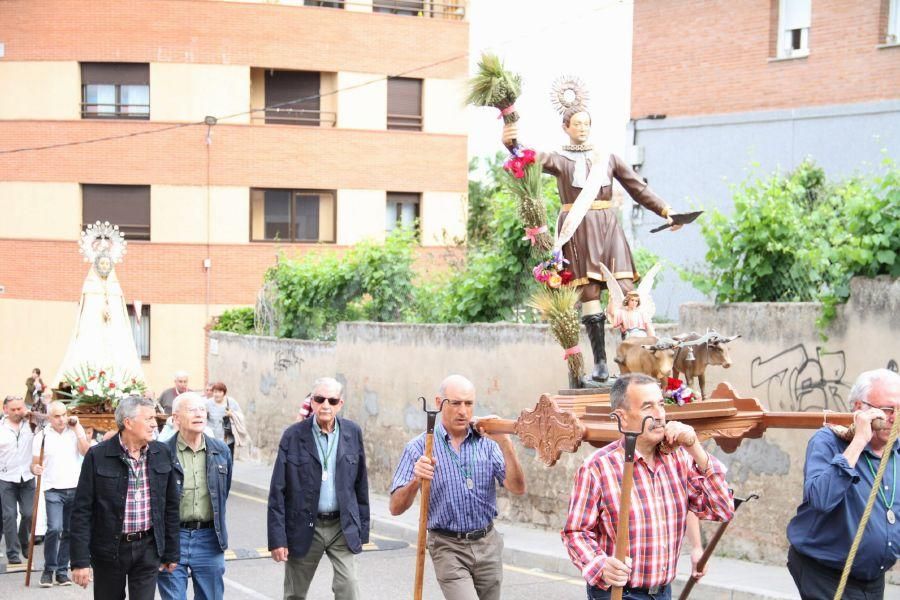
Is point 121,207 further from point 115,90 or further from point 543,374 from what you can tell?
point 543,374

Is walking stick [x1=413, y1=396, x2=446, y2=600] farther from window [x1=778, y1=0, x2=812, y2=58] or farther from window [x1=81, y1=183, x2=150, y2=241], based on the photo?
window [x1=81, y1=183, x2=150, y2=241]

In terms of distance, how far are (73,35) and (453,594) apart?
2919cm

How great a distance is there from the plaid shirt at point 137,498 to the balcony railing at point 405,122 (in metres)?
27.2

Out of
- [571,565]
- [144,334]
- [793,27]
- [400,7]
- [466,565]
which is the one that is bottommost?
[571,565]

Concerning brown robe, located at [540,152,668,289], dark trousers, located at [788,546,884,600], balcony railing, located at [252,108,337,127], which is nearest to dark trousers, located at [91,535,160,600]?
brown robe, located at [540,152,668,289]

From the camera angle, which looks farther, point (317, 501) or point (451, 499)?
point (317, 501)

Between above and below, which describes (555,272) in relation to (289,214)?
Answer: below

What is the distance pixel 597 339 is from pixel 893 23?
15242 millimetres

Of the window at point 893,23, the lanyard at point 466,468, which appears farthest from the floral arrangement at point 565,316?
the window at point 893,23

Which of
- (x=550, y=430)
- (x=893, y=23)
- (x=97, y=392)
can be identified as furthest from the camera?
(x=893, y=23)

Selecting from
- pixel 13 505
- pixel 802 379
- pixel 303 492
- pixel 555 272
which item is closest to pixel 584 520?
pixel 555 272

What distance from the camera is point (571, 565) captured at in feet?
43.3

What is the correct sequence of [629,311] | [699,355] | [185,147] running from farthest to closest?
1. [185,147]
2. [629,311]
3. [699,355]

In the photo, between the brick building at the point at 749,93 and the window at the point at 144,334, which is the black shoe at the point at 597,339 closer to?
the brick building at the point at 749,93
